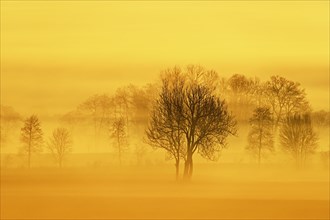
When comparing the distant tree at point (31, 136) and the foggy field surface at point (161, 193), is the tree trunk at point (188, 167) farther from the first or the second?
the distant tree at point (31, 136)

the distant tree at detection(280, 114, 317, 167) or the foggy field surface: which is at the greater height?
the distant tree at detection(280, 114, 317, 167)

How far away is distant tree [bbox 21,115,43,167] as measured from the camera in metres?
62.8

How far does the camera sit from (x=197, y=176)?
2415 inches

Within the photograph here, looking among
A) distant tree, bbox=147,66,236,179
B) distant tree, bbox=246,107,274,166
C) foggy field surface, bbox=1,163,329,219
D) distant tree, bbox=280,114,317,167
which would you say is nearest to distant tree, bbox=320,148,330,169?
distant tree, bbox=280,114,317,167

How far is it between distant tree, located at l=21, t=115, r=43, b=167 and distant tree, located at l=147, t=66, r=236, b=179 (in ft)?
43.7

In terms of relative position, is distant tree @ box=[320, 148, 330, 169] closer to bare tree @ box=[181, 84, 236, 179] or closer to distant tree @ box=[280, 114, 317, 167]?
distant tree @ box=[280, 114, 317, 167]

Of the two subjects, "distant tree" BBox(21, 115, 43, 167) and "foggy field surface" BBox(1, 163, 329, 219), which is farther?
"distant tree" BBox(21, 115, 43, 167)

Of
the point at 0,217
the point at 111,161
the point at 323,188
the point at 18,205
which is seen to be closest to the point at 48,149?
the point at 111,161

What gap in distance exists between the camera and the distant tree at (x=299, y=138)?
65.4 m

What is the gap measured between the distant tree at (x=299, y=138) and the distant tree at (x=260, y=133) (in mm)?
2130

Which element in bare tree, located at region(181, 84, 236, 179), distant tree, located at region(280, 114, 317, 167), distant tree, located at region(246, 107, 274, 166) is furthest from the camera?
distant tree, located at region(280, 114, 317, 167)

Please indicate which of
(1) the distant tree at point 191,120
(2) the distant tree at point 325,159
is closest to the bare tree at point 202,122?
(1) the distant tree at point 191,120

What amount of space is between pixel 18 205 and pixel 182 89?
834 inches

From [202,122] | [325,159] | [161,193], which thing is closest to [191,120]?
[202,122]
